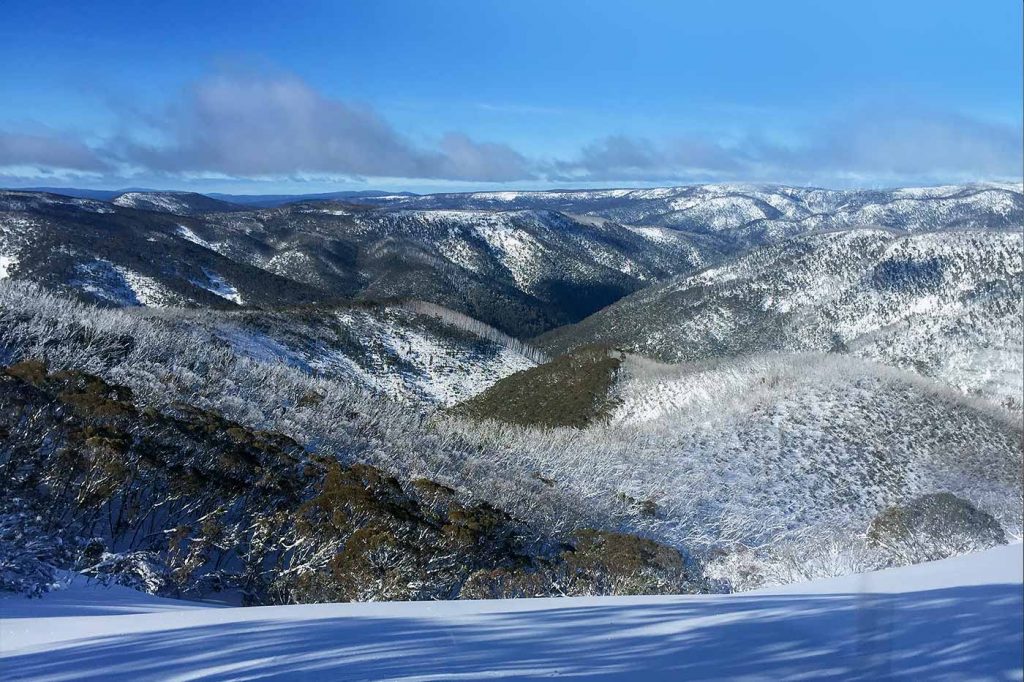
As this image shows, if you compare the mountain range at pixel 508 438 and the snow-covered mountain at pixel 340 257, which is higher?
the snow-covered mountain at pixel 340 257

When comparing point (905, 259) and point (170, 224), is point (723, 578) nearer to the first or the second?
point (905, 259)

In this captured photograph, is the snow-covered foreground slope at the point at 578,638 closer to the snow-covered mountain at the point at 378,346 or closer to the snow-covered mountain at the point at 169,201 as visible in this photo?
the snow-covered mountain at the point at 378,346

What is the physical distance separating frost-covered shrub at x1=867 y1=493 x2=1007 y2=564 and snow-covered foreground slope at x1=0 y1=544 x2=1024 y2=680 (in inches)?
239

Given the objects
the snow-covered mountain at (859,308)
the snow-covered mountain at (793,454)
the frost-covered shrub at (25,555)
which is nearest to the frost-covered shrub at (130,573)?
the frost-covered shrub at (25,555)

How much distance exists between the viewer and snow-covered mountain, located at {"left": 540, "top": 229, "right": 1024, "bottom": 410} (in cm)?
1798

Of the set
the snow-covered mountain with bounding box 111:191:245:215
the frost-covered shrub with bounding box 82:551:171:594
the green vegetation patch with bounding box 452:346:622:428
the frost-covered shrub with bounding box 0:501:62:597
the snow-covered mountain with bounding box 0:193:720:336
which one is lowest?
the green vegetation patch with bounding box 452:346:622:428

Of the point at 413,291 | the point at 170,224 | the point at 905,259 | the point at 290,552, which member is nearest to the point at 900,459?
the point at 290,552

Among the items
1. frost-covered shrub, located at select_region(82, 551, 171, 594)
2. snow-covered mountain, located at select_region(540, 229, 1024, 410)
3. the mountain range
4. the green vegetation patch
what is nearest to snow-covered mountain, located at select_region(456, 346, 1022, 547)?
the mountain range

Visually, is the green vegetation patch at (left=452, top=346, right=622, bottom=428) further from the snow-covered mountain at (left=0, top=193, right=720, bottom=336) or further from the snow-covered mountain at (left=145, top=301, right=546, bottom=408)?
the snow-covered mountain at (left=0, top=193, right=720, bottom=336)

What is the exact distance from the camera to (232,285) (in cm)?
7212

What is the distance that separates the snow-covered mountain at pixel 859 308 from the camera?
59.0 ft

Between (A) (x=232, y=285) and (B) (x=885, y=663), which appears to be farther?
(A) (x=232, y=285)

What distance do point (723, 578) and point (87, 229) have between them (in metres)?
81.0

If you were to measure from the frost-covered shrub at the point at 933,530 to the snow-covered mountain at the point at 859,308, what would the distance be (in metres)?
2.08
